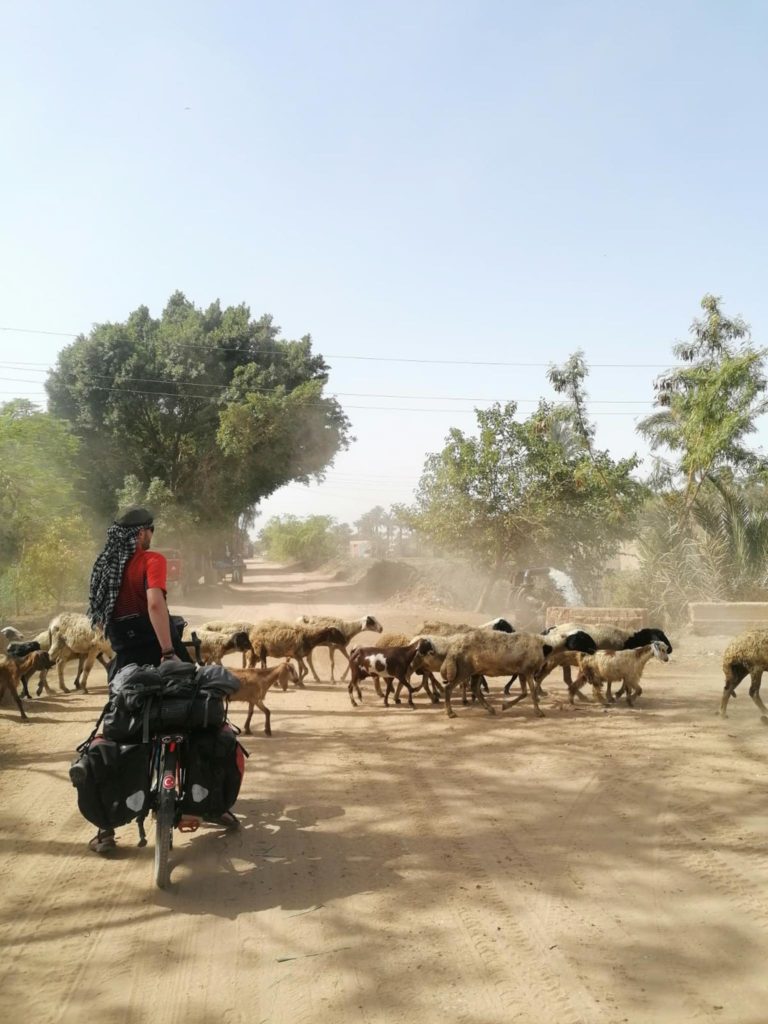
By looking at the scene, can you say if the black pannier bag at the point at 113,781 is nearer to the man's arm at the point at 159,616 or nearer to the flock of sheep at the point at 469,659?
the man's arm at the point at 159,616

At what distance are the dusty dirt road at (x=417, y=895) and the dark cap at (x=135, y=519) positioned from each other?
2.28 meters

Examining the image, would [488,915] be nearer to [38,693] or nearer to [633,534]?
[38,693]

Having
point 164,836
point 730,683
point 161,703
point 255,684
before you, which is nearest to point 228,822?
point 164,836

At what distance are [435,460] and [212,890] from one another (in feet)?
68.2

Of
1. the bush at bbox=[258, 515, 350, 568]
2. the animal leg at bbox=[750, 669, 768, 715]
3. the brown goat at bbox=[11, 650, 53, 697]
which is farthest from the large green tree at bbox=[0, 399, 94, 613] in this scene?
the bush at bbox=[258, 515, 350, 568]

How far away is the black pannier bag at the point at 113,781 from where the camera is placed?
199 inches

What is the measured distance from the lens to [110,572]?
5621 millimetres

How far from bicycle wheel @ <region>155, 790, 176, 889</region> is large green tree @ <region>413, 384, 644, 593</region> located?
64.1ft

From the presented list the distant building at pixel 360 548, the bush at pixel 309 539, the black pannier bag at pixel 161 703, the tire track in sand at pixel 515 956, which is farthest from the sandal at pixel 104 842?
the bush at pixel 309 539

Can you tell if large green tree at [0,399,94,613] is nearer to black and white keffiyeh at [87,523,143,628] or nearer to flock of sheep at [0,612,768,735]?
flock of sheep at [0,612,768,735]

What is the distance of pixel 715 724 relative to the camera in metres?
9.27

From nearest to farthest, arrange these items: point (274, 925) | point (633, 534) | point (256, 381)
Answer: point (274, 925) < point (633, 534) < point (256, 381)

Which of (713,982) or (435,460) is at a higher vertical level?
(435,460)

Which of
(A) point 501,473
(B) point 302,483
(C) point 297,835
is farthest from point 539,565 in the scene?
(C) point 297,835
